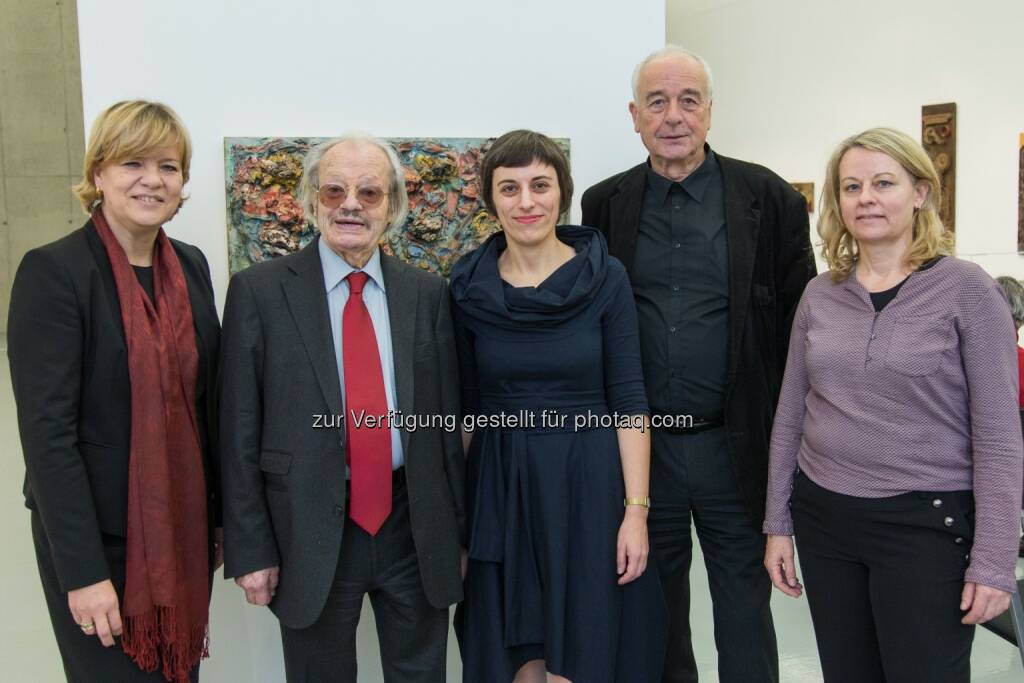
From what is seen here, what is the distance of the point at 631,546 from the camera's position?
96.6 inches

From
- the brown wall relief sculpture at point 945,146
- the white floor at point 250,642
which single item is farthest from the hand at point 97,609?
the brown wall relief sculpture at point 945,146

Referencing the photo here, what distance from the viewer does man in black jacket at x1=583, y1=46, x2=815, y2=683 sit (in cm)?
273

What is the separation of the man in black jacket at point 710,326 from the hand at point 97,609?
1586mm

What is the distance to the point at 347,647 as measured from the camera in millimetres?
2395

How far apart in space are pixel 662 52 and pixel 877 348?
4.24 ft

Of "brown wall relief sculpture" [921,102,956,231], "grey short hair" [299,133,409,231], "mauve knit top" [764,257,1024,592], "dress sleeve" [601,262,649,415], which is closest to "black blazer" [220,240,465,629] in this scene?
"grey short hair" [299,133,409,231]

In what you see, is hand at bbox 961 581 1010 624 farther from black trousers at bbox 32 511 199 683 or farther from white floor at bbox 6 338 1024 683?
black trousers at bbox 32 511 199 683

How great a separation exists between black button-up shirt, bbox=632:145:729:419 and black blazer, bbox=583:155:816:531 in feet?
0.12

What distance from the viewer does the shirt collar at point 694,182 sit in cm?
285

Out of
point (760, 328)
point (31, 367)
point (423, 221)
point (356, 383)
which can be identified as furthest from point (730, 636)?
point (31, 367)

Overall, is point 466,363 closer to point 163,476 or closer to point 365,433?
point 365,433

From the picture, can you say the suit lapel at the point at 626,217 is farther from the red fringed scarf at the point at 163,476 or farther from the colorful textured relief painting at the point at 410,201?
the red fringed scarf at the point at 163,476

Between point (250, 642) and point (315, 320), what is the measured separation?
5.64ft

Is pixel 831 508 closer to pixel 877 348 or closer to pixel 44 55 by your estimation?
pixel 877 348
